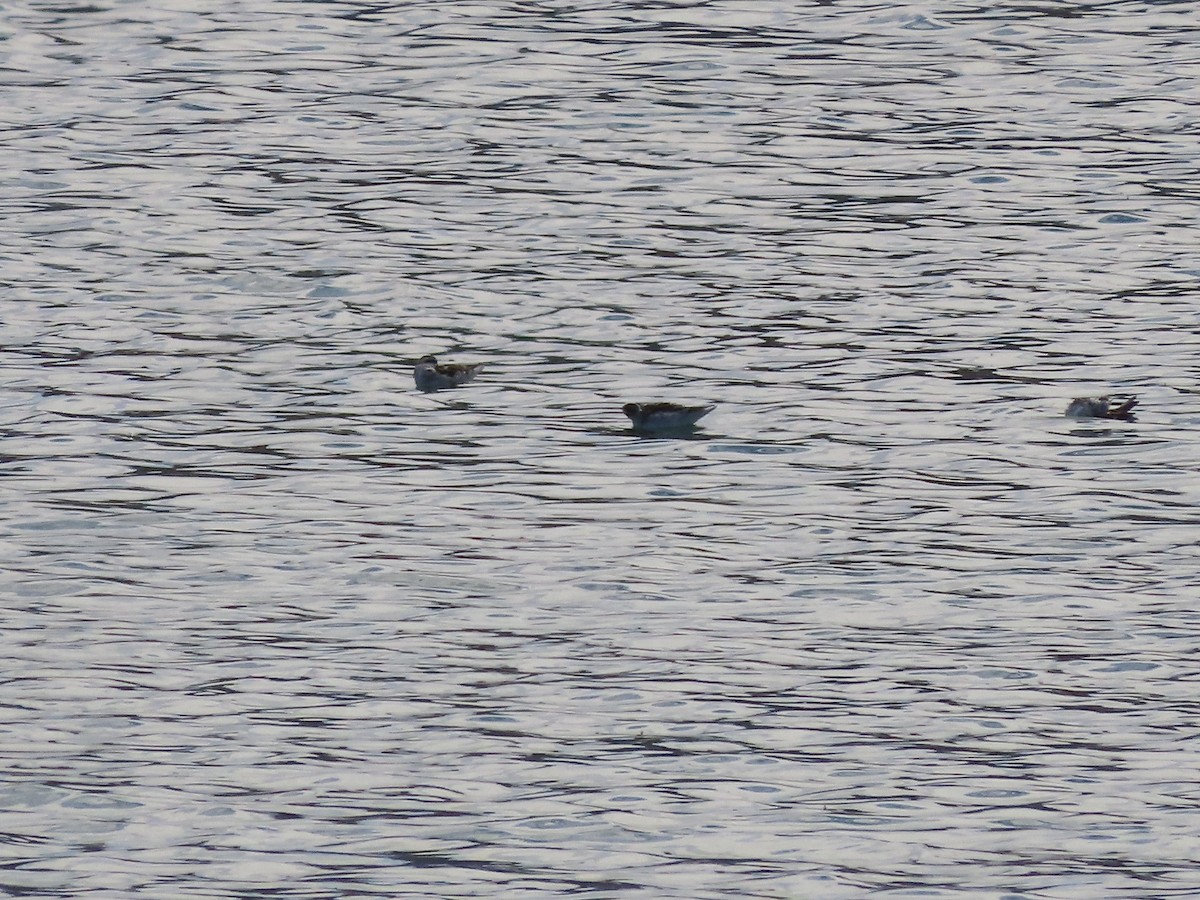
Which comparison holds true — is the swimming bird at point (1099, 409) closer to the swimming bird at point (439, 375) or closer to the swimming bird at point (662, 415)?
the swimming bird at point (662, 415)

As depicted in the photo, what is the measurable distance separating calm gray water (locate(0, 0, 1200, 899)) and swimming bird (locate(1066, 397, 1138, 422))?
0.15 meters

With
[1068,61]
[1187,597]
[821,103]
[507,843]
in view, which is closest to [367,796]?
[507,843]

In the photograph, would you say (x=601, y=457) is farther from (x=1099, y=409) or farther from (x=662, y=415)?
(x=1099, y=409)

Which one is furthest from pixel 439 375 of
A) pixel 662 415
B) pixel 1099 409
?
pixel 1099 409

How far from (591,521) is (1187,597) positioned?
3.76m

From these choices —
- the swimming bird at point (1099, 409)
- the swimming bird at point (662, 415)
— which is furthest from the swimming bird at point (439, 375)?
the swimming bird at point (1099, 409)

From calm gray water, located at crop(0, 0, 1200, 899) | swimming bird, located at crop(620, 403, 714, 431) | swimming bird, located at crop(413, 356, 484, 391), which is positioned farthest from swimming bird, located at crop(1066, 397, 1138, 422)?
swimming bird, located at crop(413, 356, 484, 391)

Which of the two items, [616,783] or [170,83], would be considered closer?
[616,783]

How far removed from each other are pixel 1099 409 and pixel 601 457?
3.58 metres

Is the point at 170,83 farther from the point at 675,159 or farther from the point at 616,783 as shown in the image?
the point at 616,783

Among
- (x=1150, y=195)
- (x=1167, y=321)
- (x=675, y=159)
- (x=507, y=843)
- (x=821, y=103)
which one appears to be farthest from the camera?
(x=821, y=103)

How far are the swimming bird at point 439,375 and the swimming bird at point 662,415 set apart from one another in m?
1.69

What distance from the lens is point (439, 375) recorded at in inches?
699

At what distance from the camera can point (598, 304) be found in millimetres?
19844
